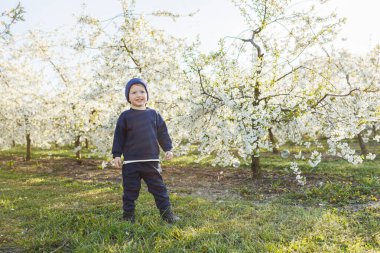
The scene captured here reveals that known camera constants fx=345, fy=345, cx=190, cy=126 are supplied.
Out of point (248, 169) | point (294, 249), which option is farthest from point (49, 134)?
point (294, 249)

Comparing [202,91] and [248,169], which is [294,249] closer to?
[202,91]

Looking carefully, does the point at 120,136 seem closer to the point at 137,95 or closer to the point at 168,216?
the point at 137,95

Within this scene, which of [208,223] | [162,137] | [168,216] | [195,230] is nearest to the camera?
[195,230]

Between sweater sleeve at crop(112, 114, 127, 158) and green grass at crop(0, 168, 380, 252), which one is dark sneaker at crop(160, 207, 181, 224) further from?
sweater sleeve at crop(112, 114, 127, 158)

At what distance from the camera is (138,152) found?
16.6ft

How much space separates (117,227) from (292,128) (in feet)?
20.4

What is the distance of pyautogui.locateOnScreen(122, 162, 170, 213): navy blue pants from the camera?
16.5 ft

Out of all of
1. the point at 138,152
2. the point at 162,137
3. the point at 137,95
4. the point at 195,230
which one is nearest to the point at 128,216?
the point at 138,152

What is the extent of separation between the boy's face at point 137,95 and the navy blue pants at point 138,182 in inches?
35.9

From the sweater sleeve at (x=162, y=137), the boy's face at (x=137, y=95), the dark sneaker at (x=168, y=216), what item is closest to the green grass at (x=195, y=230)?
the dark sneaker at (x=168, y=216)

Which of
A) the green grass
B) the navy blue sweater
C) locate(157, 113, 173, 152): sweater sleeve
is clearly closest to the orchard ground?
the green grass

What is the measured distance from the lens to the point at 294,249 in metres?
3.72

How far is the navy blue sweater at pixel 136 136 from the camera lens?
5.09 m

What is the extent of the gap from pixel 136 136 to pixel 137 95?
2.04ft
